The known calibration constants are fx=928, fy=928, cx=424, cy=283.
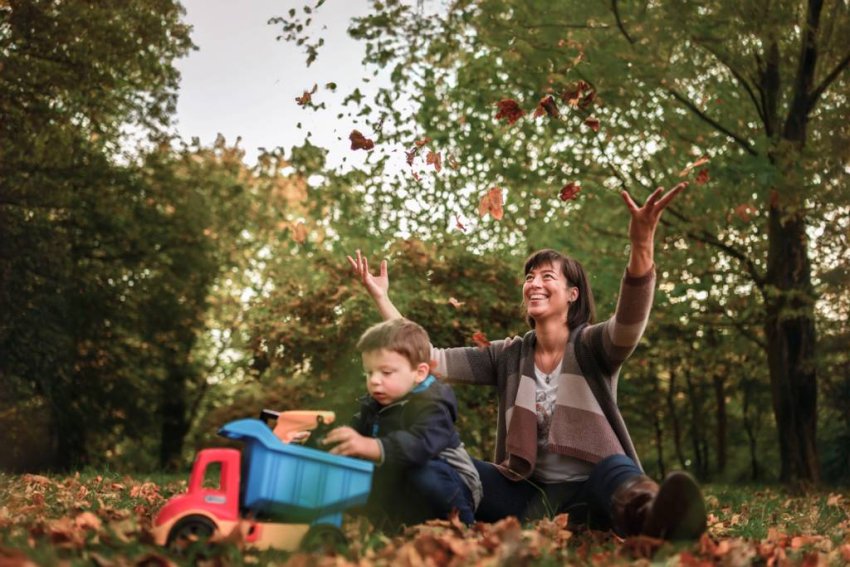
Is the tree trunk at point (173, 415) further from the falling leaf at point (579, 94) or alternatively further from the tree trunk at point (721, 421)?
the falling leaf at point (579, 94)

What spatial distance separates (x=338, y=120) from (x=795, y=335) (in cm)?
616

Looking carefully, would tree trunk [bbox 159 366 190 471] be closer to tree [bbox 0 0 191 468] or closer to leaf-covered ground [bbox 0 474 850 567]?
tree [bbox 0 0 191 468]

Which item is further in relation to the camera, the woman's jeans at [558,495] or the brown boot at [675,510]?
the woman's jeans at [558,495]

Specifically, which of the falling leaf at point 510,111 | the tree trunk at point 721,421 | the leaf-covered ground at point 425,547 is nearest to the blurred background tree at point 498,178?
the falling leaf at point 510,111

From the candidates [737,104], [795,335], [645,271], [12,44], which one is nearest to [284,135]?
[12,44]

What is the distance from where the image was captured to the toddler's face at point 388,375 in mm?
3682

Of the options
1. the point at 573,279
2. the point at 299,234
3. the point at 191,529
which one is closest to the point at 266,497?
the point at 191,529

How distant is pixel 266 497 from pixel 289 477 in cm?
10

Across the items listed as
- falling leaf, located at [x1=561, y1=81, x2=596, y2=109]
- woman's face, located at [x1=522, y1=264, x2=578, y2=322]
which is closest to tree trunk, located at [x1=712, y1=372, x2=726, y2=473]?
falling leaf, located at [x1=561, y1=81, x2=596, y2=109]

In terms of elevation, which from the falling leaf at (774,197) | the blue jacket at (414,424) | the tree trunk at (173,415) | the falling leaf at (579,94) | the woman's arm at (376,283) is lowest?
the tree trunk at (173,415)

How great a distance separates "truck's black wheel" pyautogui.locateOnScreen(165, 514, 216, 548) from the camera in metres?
3.11

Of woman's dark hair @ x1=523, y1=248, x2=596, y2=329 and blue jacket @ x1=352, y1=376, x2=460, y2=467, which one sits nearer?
blue jacket @ x1=352, y1=376, x2=460, y2=467

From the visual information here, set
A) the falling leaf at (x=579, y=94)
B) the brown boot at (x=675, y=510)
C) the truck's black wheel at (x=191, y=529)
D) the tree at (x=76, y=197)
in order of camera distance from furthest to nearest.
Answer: the tree at (x=76, y=197) < the falling leaf at (x=579, y=94) < the brown boot at (x=675, y=510) < the truck's black wheel at (x=191, y=529)

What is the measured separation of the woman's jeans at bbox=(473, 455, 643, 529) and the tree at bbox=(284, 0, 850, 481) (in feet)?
18.1
